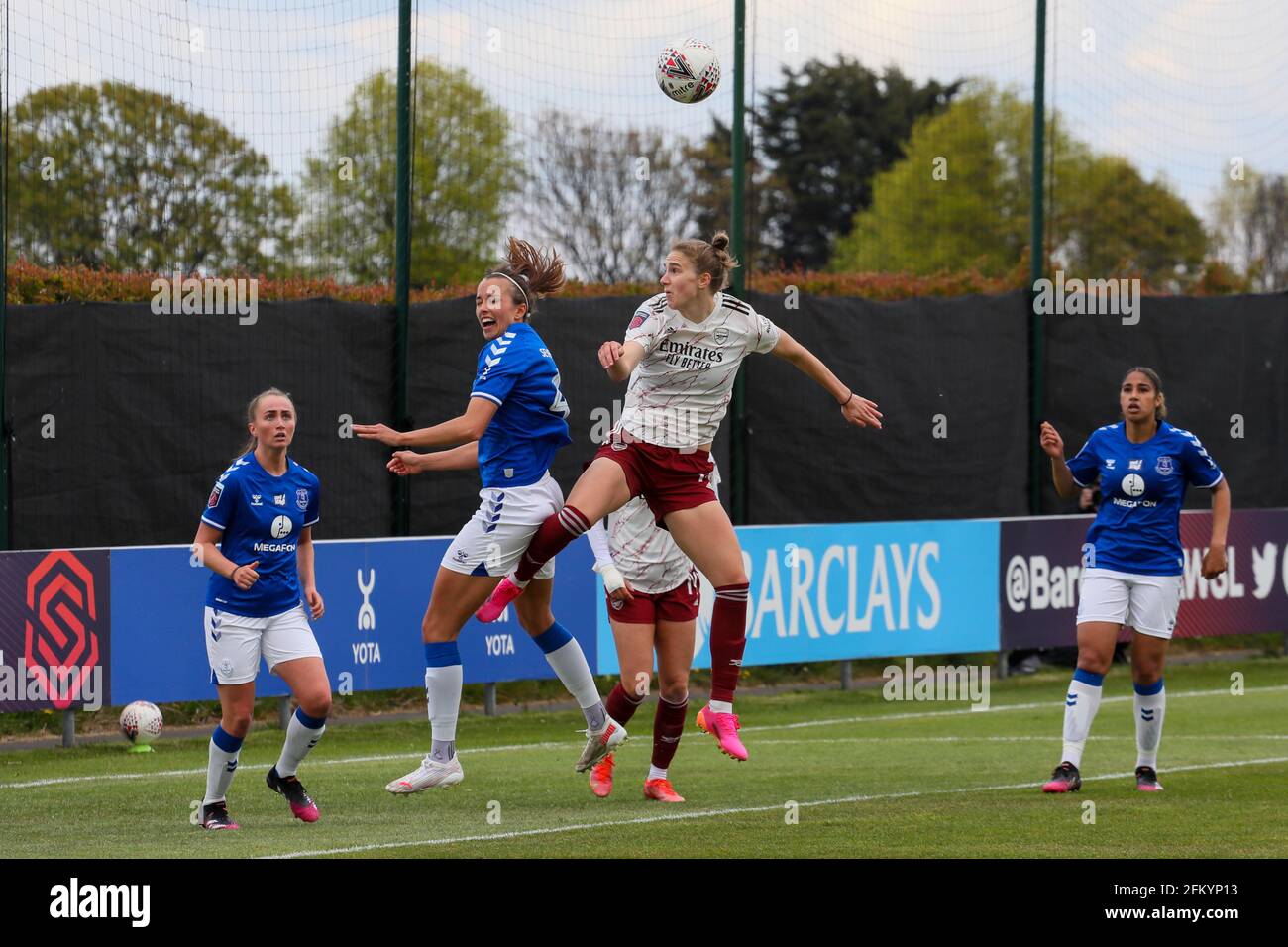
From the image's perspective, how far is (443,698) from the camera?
887 centimetres

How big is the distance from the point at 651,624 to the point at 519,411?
1422mm

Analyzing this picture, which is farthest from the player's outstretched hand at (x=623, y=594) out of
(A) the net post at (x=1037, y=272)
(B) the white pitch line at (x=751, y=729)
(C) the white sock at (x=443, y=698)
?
(A) the net post at (x=1037, y=272)

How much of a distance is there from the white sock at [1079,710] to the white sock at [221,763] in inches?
172

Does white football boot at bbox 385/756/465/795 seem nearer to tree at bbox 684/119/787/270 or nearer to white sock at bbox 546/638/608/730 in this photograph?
white sock at bbox 546/638/608/730

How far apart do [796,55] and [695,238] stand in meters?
9.82

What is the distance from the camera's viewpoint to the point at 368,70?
1405cm

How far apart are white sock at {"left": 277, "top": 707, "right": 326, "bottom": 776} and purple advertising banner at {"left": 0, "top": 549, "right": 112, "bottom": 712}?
349cm

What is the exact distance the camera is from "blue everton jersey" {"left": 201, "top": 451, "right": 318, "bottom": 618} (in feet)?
26.9

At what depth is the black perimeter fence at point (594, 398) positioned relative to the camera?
42.3 ft

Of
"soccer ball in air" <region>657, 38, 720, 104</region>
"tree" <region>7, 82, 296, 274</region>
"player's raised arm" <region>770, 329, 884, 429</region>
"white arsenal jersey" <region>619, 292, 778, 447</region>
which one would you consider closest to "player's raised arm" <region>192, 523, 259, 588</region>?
"white arsenal jersey" <region>619, 292, 778, 447</region>

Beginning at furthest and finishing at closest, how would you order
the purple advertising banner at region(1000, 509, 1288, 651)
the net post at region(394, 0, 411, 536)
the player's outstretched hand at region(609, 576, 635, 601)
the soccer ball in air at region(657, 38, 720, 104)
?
the purple advertising banner at region(1000, 509, 1288, 651), the net post at region(394, 0, 411, 536), the soccer ball in air at region(657, 38, 720, 104), the player's outstretched hand at region(609, 576, 635, 601)

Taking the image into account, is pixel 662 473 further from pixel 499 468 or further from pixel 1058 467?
pixel 1058 467

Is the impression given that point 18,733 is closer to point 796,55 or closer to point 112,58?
point 112,58
